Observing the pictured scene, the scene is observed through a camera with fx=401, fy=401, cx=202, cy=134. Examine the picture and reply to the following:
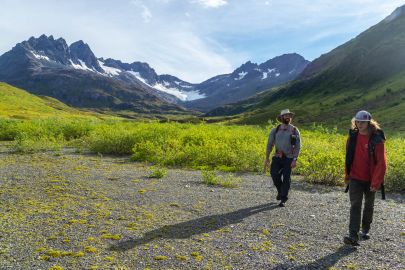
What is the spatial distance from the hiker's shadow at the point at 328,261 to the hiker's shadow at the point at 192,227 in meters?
3.01

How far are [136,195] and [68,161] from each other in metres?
10.8

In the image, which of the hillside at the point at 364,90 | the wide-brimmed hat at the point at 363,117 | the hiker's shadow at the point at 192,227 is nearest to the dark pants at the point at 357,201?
the wide-brimmed hat at the point at 363,117

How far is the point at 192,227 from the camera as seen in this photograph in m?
11.4

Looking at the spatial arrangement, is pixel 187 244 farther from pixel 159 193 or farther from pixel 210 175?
pixel 210 175

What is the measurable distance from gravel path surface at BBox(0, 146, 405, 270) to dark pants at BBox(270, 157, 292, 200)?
60 cm

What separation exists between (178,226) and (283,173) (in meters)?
4.66

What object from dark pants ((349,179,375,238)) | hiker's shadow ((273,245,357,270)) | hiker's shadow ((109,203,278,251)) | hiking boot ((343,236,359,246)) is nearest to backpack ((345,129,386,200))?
dark pants ((349,179,375,238))

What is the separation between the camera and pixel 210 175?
18.6 m

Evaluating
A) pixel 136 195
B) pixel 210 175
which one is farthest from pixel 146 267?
pixel 210 175

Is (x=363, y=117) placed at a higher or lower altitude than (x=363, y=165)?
higher

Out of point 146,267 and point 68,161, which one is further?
point 68,161

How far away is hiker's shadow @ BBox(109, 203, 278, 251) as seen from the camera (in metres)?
9.89

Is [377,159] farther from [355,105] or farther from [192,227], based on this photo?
[355,105]

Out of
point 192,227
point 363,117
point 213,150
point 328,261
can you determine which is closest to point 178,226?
point 192,227
